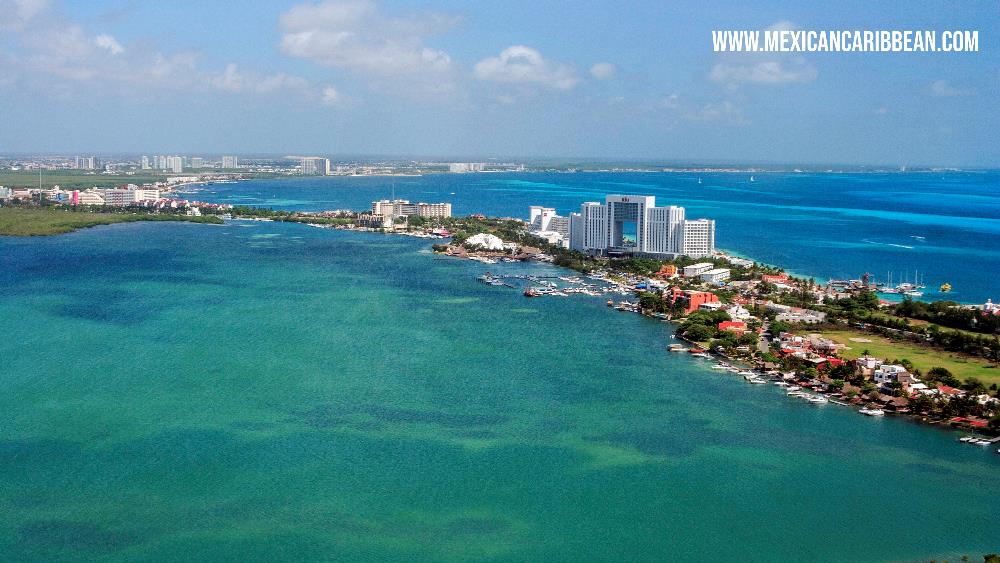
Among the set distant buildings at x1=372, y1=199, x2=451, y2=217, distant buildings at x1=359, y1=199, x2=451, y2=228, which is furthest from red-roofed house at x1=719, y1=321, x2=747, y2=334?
distant buildings at x1=372, y1=199, x2=451, y2=217

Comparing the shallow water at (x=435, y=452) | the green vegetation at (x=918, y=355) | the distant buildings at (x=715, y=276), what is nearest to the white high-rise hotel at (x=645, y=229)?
the distant buildings at (x=715, y=276)

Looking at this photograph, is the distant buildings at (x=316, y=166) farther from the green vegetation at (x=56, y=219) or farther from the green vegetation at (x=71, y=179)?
the green vegetation at (x=56, y=219)

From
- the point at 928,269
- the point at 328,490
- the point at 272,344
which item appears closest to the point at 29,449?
the point at 328,490

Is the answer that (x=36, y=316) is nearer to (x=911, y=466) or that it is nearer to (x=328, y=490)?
(x=328, y=490)

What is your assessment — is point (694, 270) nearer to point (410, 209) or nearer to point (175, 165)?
point (410, 209)

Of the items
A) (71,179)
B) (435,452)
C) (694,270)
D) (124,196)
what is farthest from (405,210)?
(71,179)

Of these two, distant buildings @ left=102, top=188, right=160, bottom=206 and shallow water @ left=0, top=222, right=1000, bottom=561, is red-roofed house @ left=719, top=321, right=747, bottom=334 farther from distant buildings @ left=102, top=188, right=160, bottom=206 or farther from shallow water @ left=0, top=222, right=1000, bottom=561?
distant buildings @ left=102, top=188, right=160, bottom=206
